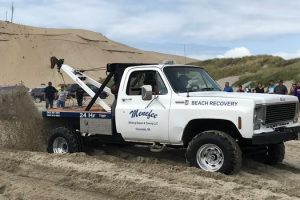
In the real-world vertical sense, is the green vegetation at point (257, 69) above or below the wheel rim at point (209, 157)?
above

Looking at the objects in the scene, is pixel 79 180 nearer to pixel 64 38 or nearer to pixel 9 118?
pixel 9 118

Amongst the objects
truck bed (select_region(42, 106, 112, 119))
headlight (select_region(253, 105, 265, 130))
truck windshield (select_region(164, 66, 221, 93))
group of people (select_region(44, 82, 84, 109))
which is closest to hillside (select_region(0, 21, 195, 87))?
group of people (select_region(44, 82, 84, 109))

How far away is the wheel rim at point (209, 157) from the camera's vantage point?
29.5 feet

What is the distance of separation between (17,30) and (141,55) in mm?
28409

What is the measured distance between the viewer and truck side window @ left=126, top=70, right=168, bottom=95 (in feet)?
32.4

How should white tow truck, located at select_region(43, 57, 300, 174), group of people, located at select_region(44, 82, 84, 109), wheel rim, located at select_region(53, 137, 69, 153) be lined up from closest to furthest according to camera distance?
white tow truck, located at select_region(43, 57, 300, 174) < wheel rim, located at select_region(53, 137, 69, 153) < group of people, located at select_region(44, 82, 84, 109)

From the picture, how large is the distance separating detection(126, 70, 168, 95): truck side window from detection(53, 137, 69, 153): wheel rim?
6.56 ft

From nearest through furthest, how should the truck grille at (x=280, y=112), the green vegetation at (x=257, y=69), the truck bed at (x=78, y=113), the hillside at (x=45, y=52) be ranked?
the truck grille at (x=280, y=112), the truck bed at (x=78, y=113), the green vegetation at (x=257, y=69), the hillside at (x=45, y=52)

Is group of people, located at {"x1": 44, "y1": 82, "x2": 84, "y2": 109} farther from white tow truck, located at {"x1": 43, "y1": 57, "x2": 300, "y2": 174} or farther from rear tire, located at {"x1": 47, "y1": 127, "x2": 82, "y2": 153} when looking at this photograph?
rear tire, located at {"x1": 47, "y1": 127, "x2": 82, "y2": 153}

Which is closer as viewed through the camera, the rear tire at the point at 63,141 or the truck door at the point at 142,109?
the truck door at the point at 142,109

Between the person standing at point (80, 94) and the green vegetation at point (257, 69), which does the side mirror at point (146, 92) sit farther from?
the green vegetation at point (257, 69)

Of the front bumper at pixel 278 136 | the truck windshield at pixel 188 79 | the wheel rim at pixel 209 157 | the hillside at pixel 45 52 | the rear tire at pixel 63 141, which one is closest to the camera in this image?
the front bumper at pixel 278 136

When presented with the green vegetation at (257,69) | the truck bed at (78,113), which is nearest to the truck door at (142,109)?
the truck bed at (78,113)

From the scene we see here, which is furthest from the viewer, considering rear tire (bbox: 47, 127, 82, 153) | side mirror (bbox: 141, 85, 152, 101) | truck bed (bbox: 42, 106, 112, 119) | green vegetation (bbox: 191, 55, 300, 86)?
green vegetation (bbox: 191, 55, 300, 86)
